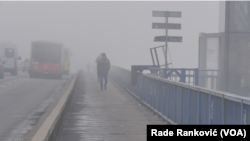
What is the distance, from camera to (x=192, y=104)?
31.3 feet

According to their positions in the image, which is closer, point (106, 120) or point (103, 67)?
point (106, 120)

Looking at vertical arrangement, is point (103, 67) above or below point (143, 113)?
above

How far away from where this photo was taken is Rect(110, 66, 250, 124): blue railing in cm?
678

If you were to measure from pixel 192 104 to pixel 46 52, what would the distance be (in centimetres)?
2833

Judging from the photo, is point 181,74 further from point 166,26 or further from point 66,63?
point 66,63

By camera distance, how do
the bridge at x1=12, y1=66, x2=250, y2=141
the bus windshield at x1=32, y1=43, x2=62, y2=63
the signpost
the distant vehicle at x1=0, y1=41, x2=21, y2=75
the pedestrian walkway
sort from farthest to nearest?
the distant vehicle at x1=0, y1=41, x2=21, y2=75
the bus windshield at x1=32, y1=43, x2=62, y2=63
the signpost
the pedestrian walkway
the bridge at x1=12, y1=66, x2=250, y2=141

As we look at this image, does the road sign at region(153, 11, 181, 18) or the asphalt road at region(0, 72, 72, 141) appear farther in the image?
the road sign at region(153, 11, 181, 18)

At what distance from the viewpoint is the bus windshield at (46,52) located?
121 feet

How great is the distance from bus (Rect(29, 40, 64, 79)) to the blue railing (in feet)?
71.7

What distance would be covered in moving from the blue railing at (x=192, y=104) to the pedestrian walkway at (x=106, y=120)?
56 cm

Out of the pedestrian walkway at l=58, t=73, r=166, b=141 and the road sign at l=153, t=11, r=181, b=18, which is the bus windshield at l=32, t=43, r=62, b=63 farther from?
the pedestrian walkway at l=58, t=73, r=166, b=141

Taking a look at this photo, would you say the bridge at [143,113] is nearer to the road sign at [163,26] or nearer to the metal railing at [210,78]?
the metal railing at [210,78]

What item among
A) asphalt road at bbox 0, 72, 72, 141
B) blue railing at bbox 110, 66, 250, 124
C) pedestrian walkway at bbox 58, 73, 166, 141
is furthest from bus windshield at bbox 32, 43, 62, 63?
blue railing at bbox 110, 66, 250, 124

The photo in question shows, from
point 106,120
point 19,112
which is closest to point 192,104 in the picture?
point 106,120
